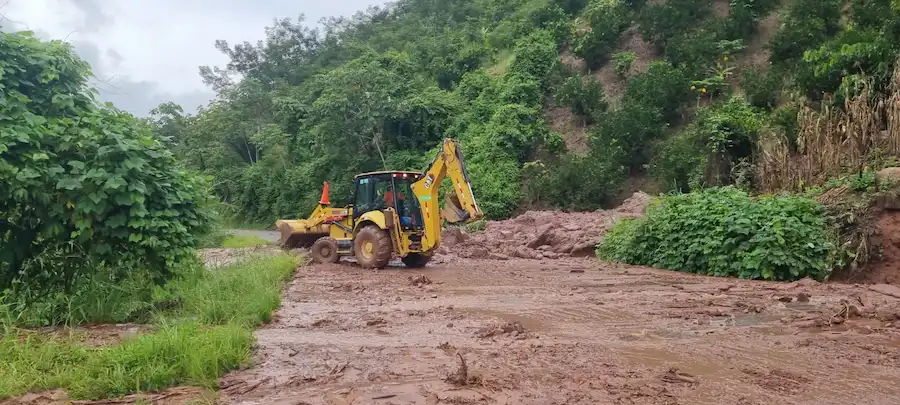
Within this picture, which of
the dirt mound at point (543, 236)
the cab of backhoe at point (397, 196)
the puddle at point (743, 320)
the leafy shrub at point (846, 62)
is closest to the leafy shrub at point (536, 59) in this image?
the dirt mound at point (543, 236)

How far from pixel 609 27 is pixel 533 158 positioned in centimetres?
646

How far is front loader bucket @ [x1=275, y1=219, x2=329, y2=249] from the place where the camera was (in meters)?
18.7

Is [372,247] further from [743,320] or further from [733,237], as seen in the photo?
[743,320]

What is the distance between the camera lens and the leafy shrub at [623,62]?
27750 millimetres

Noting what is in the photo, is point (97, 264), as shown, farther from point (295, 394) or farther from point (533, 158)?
point (533, 158)

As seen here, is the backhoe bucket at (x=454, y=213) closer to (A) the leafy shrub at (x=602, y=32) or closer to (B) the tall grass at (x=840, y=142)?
(B) the tall grass at (x=840, y=142)

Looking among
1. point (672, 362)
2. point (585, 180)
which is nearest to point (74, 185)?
point (672, 362)

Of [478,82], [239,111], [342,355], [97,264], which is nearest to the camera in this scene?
[342,355]

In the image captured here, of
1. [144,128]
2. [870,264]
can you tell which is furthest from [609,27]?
[144,128]

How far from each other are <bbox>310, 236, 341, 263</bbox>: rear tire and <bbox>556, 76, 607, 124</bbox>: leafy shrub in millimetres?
13591

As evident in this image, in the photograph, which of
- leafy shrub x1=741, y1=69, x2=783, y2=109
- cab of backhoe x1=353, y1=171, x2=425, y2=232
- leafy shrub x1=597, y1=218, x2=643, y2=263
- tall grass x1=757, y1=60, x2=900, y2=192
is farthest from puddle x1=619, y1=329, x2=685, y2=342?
leafy shrub x1=741, y1=69, x2=783, y2=109

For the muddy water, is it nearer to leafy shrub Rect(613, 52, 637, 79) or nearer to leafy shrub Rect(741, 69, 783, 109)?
leafy shrub Rect(741, 69, 783, 109)

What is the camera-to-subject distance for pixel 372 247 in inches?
602

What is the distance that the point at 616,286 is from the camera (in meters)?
11.2
